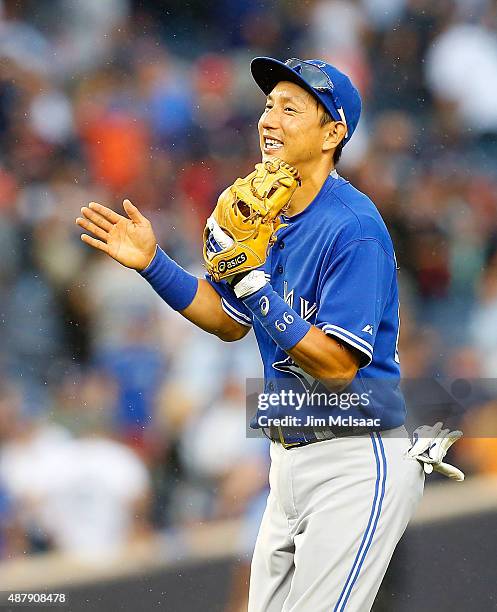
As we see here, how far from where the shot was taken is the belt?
2256 millimetres

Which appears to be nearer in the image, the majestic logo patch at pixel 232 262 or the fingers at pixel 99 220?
the majestic logo patch at pixel 232 262

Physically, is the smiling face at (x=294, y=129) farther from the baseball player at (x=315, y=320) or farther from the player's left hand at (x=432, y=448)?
the player's left hand at (x=432, y=448)

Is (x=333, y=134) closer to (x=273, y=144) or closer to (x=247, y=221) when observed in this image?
(x=273, y=144)

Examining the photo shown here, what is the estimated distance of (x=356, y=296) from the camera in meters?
2.12

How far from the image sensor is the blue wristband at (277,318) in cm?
206

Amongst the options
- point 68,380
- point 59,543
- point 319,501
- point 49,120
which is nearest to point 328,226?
point 319,501

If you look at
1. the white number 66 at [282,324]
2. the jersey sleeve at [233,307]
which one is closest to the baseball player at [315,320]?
the white number 66 at [282,324]

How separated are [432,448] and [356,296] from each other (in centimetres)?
43

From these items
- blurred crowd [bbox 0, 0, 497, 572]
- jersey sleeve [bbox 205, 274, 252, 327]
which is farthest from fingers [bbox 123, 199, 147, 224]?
blurred crowd [bbox 0, 0, 497, 572]

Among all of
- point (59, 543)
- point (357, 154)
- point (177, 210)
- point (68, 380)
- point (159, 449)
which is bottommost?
point (59, 543)

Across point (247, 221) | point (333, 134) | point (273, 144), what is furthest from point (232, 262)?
point (333, 134)

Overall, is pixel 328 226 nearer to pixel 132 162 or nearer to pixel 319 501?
pixel 319 501

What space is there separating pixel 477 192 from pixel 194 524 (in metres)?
2.31

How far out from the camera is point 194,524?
4211mm
